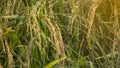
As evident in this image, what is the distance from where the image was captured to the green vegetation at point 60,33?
6.12ft

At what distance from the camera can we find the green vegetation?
1864 mm

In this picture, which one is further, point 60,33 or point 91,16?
point 91,16

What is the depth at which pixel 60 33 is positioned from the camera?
185cm

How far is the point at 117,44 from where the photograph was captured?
2.15 m

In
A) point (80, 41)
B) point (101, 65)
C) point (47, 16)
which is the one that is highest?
point (47, 16)

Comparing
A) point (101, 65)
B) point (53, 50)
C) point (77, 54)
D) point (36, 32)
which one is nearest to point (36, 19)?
point (36, 32)

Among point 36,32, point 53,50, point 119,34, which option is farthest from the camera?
point 119,34

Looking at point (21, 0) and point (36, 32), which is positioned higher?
point (21, 0)

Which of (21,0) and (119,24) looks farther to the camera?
(119,24)

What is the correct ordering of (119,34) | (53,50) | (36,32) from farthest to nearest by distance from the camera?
1. (119,34)
2. (53,50)
3. (36,32)

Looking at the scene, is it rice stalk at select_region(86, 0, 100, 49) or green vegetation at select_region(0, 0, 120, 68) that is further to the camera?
rice stalk at select_region(86, 0, 100, 49)

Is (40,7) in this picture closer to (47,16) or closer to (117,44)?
(47,16)

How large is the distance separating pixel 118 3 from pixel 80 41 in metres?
0.38

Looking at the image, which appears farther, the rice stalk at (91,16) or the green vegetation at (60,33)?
the rice stalk at (91,16)
